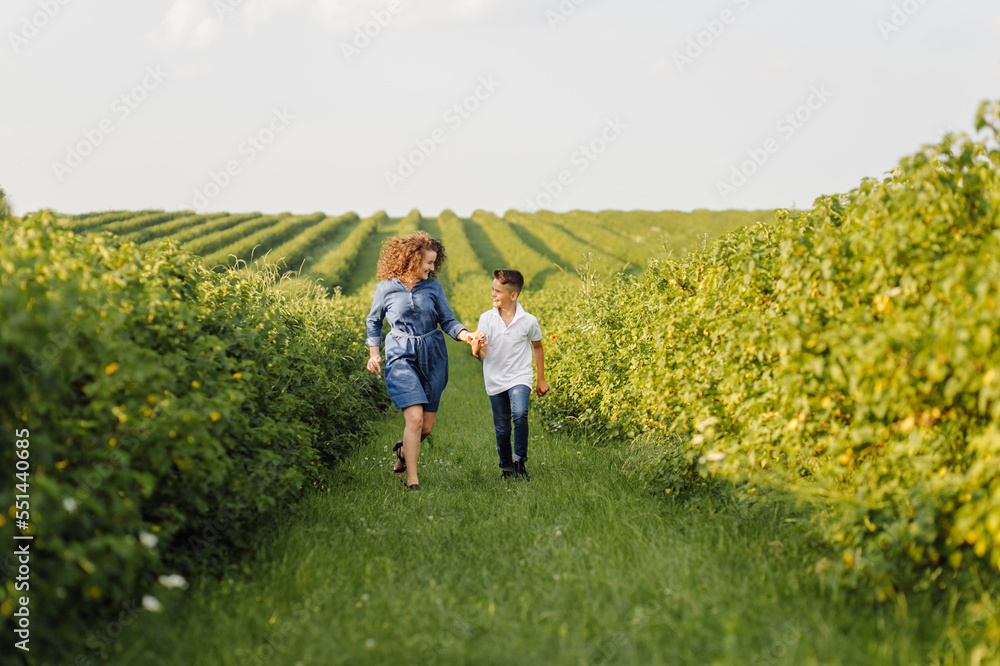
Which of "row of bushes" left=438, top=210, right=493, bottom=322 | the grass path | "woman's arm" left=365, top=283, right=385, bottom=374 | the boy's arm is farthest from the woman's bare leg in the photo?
"row of bushes" left=438, top=210, right=493, bottom=322

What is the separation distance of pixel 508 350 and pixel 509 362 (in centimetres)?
11

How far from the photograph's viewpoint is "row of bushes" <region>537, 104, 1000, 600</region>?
2.60 metres

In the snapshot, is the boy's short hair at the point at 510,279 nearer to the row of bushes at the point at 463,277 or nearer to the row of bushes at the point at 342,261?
the row of bushes at the point at 463,277

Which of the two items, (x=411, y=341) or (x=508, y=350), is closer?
(x=411, y=341)

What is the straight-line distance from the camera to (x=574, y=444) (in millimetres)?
6941

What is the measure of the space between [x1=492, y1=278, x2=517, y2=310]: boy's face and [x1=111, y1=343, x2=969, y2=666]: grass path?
5.67ft

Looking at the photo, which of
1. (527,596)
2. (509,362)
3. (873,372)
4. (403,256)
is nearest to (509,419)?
(509,362)

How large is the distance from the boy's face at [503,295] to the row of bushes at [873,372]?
1691mm

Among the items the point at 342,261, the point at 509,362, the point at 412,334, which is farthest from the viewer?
the point at 342,261

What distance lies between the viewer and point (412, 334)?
17.9ft

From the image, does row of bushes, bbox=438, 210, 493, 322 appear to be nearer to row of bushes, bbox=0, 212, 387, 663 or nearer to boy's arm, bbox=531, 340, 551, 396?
boy's arm, bbox=531, 340, 551, 396

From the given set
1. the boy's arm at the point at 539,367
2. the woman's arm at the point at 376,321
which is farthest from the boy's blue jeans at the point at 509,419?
the woman's arm at the point at 376,321

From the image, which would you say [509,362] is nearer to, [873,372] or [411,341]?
[411,341]

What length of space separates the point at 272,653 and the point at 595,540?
1993 millimetres
